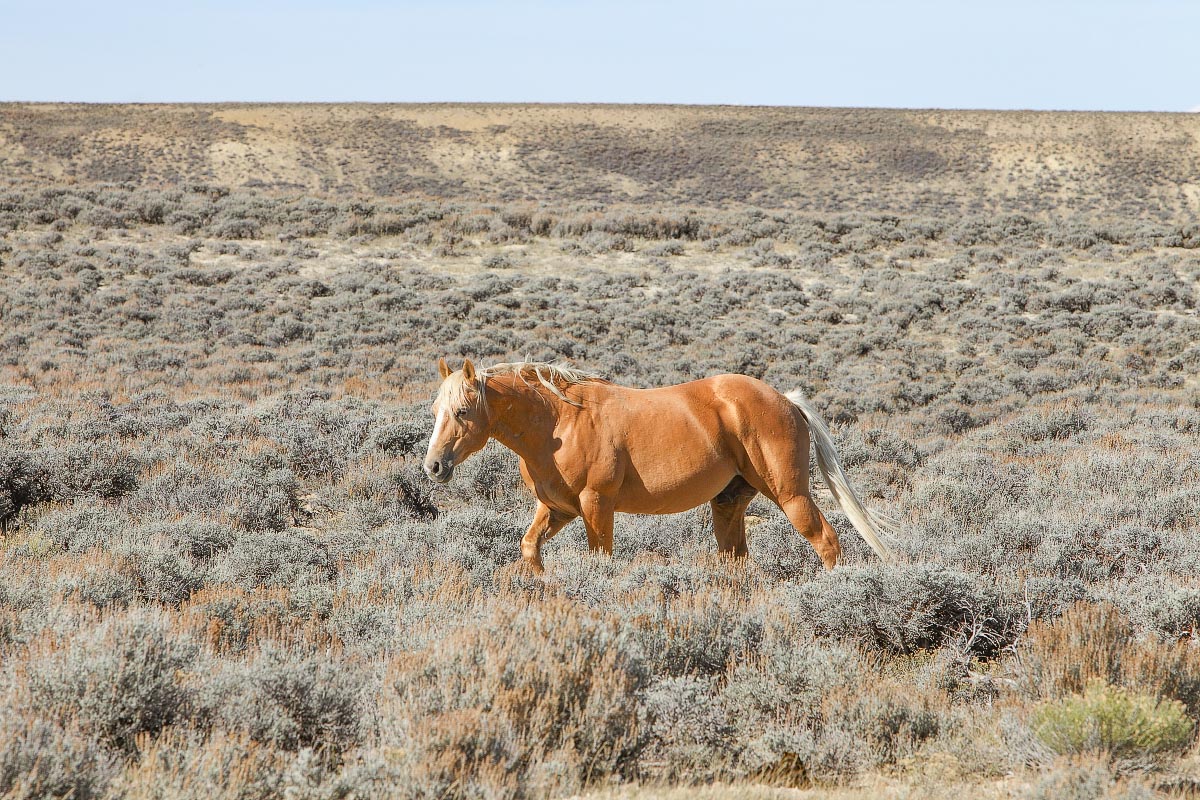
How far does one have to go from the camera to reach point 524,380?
20.8 ft

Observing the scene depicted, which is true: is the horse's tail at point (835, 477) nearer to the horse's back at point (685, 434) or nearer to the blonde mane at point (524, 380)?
the horse's back at point (685, 434)

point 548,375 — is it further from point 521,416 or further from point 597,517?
point 597,517

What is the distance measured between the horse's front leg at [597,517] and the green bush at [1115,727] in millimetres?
3185

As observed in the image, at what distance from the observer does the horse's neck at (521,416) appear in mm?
6133

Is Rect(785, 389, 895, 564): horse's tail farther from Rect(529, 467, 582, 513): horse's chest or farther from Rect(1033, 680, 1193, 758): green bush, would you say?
Rect(1033, 680, 1193, 758): green bush

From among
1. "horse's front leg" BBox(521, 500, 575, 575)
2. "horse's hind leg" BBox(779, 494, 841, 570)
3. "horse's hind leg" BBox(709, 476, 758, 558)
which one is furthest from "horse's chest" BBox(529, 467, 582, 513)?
"horse's hind leg" BBox(779, 494, 841, 570)

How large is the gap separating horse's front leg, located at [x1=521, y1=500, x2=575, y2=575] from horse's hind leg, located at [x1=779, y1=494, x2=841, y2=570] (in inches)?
63.4

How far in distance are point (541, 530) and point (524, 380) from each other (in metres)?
1.08

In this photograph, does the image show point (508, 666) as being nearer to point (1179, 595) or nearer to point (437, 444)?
point (437, 444)

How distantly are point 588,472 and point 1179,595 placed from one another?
3.57 meters

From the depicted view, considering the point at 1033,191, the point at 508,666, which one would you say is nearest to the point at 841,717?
the point at 508,666

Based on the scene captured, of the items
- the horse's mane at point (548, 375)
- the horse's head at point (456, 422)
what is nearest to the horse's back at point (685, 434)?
the horse's mane at point (548, 375)

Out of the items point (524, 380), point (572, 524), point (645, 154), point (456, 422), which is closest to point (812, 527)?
point (524, 380)

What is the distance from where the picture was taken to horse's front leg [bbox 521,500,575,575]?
625 cm
